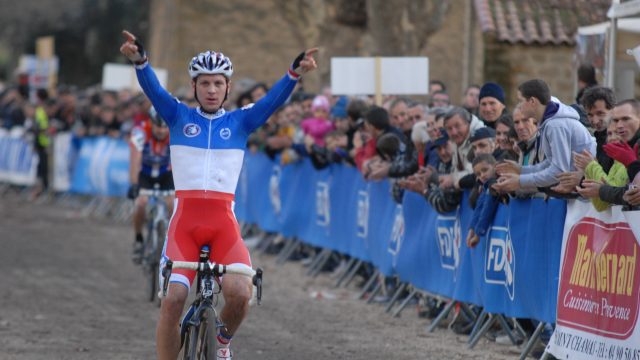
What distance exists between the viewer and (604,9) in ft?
98.6

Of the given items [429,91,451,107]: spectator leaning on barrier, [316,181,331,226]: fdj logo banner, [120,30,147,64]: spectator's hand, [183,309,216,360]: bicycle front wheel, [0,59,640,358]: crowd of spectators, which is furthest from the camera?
[316,181,331,226]: fdj logo banner

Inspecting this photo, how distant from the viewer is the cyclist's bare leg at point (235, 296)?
8914 mm

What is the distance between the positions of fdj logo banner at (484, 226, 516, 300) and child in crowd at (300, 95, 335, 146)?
6.75 m

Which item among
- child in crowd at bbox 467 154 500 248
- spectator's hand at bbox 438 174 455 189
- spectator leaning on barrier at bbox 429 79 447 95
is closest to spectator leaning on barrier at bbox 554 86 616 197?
child in crowd at bbox 467 154 500 248

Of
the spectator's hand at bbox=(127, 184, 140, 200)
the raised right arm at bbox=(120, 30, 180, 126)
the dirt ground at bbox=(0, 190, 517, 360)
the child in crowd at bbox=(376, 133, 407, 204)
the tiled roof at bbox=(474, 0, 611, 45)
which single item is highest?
the tiled roof at bbox=(474, 0, 611, 45)

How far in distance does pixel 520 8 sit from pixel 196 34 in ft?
44.7

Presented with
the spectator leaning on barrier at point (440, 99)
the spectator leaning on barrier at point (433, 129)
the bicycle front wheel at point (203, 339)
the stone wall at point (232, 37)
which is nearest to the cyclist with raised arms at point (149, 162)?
the spectator leaning on barrier at point (433, 129)

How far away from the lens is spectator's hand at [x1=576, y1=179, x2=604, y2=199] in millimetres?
9758

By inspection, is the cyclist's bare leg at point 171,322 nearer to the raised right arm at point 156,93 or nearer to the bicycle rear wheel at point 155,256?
the raised right arm at point 156,93

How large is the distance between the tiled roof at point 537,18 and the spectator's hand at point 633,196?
21.1 m

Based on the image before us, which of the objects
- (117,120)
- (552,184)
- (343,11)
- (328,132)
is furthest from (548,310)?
(343,11)

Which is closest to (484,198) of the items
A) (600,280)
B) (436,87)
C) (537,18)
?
(600,280)

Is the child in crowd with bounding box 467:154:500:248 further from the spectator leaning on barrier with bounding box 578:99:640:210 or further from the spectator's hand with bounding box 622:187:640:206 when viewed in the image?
the spectator's hand with bounding box 622:187:640:206

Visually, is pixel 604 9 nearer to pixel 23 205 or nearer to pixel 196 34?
pixel 23 205
